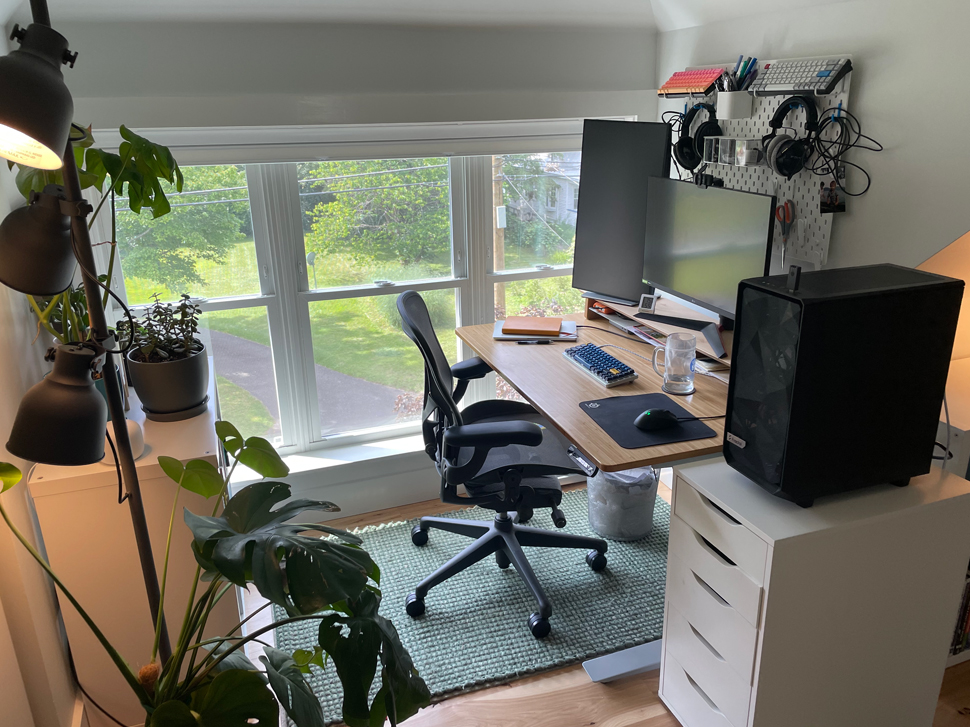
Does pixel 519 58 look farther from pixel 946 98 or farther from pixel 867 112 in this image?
A: pixel 946 98

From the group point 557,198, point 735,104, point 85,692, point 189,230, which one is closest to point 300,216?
point 189,230

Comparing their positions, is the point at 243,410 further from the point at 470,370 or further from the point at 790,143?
the point at 790,143

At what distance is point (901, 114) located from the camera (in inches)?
70.1

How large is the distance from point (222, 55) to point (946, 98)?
2.03 metres

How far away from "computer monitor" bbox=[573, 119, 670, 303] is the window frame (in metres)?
0.37

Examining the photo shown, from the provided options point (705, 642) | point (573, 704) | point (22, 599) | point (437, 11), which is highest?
point (437, 11)

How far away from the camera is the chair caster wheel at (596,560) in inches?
96.9

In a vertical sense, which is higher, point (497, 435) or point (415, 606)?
point (497, 435)

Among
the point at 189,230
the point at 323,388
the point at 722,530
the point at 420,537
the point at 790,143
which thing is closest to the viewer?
A: the point at 722,530

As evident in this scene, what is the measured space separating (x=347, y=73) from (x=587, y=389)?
134 cm

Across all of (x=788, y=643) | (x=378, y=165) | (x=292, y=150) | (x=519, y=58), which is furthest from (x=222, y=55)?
(x=788, y=643)

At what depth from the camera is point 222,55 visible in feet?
7.34

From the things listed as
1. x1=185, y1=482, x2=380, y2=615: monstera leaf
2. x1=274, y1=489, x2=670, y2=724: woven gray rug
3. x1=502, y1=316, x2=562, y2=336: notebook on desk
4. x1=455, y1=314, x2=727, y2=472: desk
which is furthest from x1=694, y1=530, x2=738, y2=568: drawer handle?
x1=502, y1=316, x2=562, y2=336: notebook on desk

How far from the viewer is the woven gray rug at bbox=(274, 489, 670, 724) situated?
2.07 m
